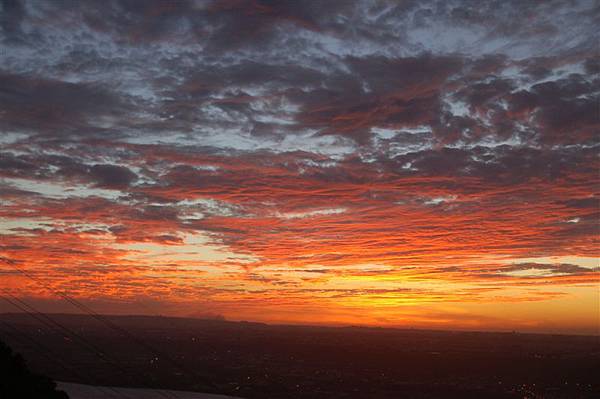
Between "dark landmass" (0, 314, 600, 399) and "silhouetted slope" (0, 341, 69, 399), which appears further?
"dark landmass" (0, 314, 600, 399)

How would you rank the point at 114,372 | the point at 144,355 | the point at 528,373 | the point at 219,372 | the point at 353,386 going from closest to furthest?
the point at 353,386 < the point at 114,372 < the point at 219,372 < the point at 528,373 < the point at 144,355

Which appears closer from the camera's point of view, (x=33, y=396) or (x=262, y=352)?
(x=33, y=396)

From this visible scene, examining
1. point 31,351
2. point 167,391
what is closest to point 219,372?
point 167,391

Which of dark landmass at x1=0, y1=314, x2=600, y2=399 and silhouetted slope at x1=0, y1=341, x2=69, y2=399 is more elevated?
silhouetted slope at x1=0, y1=341, x2=69, y2=399

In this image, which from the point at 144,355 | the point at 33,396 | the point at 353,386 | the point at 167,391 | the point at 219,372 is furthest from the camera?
the point at 144,355

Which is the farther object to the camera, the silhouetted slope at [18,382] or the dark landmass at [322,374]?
the dark landmass at [322,374]

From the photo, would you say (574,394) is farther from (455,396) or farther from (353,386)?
(353,386)

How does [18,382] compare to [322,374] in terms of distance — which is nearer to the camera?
[18,382]

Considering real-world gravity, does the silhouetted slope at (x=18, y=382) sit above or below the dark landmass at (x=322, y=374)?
above
